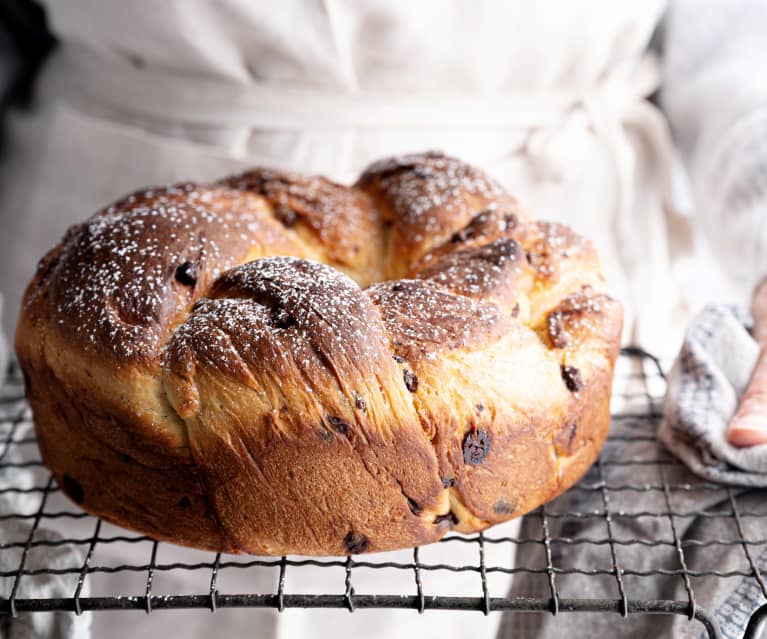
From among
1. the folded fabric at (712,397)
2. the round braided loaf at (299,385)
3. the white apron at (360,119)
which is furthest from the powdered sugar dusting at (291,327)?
the white apron at (360,119)

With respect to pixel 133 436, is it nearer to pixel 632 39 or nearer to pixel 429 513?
pixel 429 513

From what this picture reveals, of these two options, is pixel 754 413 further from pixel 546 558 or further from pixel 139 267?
pixel 139 267

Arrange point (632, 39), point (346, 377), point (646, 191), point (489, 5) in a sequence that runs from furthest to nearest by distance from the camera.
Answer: point (646, 191) < point (632, 39) < point (489, 5) < point (346, 377)

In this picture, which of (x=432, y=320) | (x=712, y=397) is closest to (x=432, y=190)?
(x=432, y=320)

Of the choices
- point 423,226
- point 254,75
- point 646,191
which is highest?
point 423,226

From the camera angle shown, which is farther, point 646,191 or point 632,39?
point 646,191

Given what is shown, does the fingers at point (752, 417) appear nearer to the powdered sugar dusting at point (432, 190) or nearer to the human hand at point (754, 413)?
the human hand at point (754, 413)

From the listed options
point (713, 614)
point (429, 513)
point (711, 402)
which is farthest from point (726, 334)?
point (429, 513)
